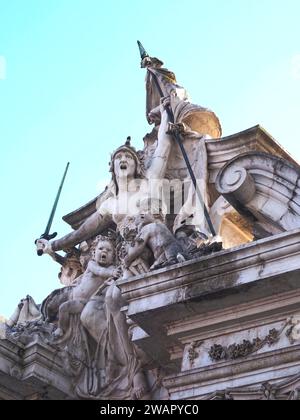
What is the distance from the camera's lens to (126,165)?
12672 mm

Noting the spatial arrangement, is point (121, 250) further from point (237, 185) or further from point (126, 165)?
point (237, 185)

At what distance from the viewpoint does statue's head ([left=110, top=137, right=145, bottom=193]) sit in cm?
1266

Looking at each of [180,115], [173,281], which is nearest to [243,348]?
[173,281]

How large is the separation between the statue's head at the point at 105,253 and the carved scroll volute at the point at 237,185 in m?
2.35

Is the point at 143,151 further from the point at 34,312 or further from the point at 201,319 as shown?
the point at 201,319

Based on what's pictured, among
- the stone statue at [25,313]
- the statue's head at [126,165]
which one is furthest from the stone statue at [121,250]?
the stone statue at [25,313]

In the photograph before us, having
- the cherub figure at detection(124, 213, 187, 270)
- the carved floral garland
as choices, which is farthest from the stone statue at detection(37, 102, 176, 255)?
the carved floral garland

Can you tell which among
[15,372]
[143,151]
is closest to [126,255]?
[15,372]

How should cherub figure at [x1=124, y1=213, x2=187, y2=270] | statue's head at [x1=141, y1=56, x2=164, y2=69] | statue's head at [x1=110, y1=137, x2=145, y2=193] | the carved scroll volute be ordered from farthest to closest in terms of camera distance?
statue's head at [x1=141, y1=56, x2=164, y2=69] → statue's head at [x1=110, y1=137, x2=145, y2=193] → cherub figure at [x1=124, y1=213, x2=187, y2=270] → the carved scroll volute

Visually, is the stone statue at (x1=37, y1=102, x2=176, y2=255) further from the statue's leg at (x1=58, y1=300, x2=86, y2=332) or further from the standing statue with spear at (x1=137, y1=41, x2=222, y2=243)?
the statue's leg at (x1=58, y1=300, x2=86, y2=332)

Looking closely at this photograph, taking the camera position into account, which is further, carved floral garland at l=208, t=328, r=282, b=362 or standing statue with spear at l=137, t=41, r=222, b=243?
standing statue with spear at l=137, t=41, r=222, b=243

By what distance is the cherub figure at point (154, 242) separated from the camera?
408 inches

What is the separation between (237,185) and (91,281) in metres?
2.75

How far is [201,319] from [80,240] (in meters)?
4.25
